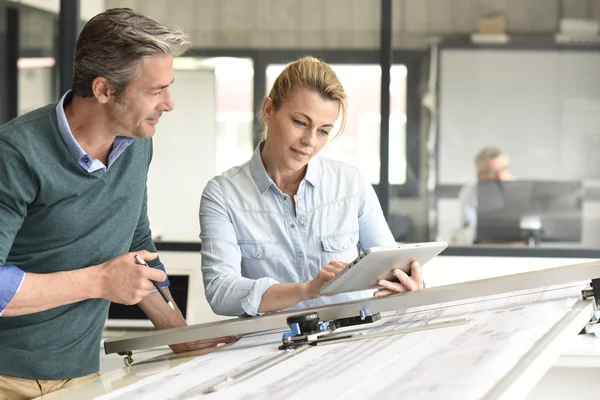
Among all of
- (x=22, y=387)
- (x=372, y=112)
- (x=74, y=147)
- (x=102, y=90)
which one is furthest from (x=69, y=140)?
(x=372, y=112)

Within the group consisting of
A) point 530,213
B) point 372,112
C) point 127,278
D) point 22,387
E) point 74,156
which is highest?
point 372,112

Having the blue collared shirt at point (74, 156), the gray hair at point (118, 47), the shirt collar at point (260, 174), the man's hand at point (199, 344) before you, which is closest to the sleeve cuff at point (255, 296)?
the man's hand at point (199, 344)

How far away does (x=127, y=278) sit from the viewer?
65.5 inches

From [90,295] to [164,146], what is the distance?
85.9 inches

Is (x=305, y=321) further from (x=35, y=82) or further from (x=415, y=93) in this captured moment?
(x=35, y=82)

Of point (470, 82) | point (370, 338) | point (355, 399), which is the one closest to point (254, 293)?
point (370, 338)

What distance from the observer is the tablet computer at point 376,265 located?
5.65 ft

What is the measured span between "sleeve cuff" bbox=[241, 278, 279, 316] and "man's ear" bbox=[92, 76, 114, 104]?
0.54 metres

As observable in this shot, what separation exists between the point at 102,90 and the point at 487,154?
2.36 meters

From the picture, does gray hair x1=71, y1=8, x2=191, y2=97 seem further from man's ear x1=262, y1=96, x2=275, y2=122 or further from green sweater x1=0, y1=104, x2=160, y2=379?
man's ear x1=262, y1=96, x2=275, y2=122

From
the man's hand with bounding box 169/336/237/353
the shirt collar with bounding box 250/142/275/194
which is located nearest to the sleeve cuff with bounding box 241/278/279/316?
the man's hand with bounding box 169/336/237/353

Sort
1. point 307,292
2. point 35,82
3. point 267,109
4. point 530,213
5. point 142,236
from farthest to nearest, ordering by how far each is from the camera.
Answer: point 35,82, point 530,213, point 267,109, point 142,236, point 307,292

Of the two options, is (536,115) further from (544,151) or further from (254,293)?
(254,293)

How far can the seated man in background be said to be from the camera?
12.4ft
